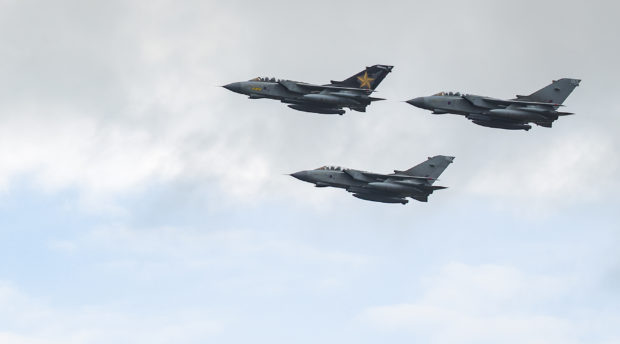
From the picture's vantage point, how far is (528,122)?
11375cm

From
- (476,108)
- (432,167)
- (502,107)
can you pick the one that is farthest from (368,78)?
(502,107)

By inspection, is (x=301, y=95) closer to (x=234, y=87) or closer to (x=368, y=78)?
(x=234, y=87)

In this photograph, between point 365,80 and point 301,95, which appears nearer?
point 301,95

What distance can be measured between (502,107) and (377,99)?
48.5ft

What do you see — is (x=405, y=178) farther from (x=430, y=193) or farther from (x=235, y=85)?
(x=235, y=85)

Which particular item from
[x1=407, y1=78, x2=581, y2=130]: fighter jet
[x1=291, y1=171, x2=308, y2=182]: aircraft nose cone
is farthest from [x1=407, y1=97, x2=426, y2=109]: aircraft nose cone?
[x1=291, y1=171, x2=308, y2=182]: aircraft nose cone

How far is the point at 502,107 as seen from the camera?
114 metres

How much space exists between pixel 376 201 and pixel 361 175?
362 cm

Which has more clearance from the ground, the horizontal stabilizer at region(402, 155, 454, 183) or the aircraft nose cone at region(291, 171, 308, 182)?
the horizontal stabilizer at region(402, 155, 454, 183)

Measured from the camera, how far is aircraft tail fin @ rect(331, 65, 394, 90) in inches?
4641

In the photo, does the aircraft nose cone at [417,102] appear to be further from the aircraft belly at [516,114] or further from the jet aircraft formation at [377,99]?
the aircraft belly at [516,114]

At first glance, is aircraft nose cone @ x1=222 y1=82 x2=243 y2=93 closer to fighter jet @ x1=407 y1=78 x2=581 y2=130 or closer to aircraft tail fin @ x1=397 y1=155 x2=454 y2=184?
fighter jet @ x1=407 y1=78 x2=581 y2=130

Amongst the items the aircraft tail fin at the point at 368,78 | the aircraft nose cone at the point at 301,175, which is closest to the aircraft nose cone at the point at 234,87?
the aircraft tail fin at the point at 368,78

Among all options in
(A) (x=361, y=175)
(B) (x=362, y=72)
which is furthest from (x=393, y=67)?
(A) (x=361, y=175)
